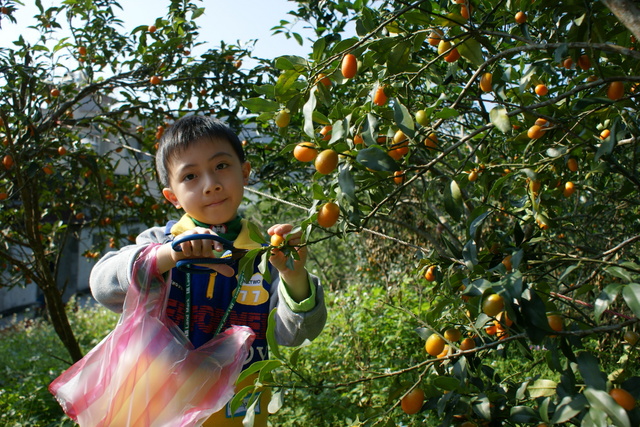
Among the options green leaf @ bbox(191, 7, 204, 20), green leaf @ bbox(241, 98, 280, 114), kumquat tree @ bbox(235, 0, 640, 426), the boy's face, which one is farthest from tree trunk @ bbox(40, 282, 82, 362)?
green leaf @ bbox(241, 98, 280, 114)

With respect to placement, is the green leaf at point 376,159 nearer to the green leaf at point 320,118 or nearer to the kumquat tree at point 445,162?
the kumquat tree at point 445,162

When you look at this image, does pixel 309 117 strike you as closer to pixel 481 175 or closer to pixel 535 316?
pixel 535 316

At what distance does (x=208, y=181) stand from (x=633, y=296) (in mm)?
1003

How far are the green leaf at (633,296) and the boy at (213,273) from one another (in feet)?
2.41

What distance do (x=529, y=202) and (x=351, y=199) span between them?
30.2 inches

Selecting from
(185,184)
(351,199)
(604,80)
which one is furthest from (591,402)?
(185,184)

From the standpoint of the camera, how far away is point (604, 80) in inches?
34.6

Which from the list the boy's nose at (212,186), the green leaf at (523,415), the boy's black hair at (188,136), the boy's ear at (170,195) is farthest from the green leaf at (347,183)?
the boy's ear at (170,195)

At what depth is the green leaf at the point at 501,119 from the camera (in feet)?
2.69

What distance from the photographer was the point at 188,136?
141 centimetres

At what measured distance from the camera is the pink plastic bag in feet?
3.67

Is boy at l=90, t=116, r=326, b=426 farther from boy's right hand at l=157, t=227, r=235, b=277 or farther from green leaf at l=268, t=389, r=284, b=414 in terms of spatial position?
green leaf at l=268, t=389, r=284, b=414

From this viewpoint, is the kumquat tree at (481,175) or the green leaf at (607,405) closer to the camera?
the green leaf at (607,405)

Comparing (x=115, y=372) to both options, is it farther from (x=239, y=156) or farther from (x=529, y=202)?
(x=529, y=202)
